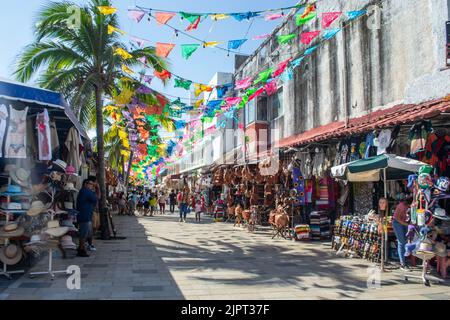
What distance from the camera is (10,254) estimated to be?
25.0 ft

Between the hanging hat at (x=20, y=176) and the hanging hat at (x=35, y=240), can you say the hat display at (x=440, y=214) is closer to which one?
the hanging hat at (x=35, y=240)

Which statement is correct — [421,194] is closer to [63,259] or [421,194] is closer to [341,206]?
[341,206]

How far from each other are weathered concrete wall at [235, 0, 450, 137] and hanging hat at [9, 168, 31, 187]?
9456mm

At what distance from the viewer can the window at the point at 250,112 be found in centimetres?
2261

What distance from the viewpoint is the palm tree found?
13414mm

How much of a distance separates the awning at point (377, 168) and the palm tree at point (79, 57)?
849 cm

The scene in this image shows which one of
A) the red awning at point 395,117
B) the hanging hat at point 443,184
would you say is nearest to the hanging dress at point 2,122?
the red awning at point 395,117

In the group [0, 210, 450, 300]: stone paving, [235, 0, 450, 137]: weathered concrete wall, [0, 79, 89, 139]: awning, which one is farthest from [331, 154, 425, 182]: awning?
[0, 79, 89, 139]: awning

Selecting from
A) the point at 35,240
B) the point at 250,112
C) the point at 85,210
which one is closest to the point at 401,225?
the point at 85,210

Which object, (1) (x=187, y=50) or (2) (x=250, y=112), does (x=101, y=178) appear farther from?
(2) (x=250, y=112)

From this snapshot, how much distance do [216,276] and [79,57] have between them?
9.76m

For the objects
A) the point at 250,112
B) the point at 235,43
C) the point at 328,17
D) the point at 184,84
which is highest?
the point at 328,17
